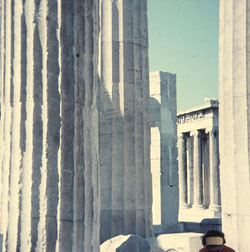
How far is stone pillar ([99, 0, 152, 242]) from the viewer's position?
2025cm

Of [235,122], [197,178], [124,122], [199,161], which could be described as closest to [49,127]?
[235,122]

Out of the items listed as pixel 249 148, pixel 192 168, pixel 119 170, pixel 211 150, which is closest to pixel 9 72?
pixel 249 148

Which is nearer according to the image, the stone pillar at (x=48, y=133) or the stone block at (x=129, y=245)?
the stone pillar at (x=48, y=133)

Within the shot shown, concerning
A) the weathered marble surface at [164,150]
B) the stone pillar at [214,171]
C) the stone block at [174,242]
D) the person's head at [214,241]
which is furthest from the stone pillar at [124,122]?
the stone pillar at [214,171]

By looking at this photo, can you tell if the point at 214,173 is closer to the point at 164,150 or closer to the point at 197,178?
the point at 197,178

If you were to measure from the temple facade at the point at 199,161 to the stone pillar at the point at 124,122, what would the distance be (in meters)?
29.0

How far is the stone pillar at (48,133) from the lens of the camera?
371 inches

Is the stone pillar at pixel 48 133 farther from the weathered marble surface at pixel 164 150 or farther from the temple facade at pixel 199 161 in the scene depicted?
the temple facade at pixel 199 161

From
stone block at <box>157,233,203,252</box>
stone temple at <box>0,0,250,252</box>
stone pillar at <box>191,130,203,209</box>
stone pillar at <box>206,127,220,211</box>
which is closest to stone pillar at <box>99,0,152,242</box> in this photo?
stone block at <box>157,233,203,252</box>

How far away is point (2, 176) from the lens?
10000 millimetres

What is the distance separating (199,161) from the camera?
5881 centimetres

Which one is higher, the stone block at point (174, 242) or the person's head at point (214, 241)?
the person's head at point (214, 241)

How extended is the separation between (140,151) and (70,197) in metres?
11.1

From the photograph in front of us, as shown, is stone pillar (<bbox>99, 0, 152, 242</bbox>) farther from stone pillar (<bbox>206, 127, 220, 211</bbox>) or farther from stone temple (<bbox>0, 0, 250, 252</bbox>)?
stone pillar (<bbox>206, 127, 220, 211</bbox>)
